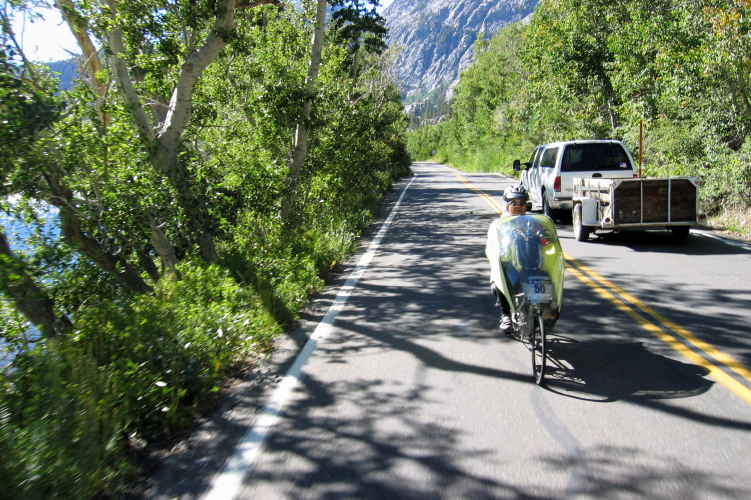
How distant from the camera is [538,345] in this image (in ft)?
18.4

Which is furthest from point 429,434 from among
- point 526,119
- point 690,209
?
point 526,119

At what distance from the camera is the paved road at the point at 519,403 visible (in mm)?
3744

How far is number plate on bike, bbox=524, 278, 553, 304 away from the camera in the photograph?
539cm

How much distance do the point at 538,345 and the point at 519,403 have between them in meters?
0.89

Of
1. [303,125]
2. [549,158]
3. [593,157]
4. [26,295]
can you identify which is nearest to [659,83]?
[549,158]

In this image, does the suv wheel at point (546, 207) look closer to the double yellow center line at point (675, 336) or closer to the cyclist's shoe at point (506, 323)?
the double yellow center line at point (675, 336)

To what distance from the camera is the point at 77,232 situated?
772cm

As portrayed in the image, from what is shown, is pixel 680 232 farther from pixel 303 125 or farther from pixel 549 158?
pixel 303 125

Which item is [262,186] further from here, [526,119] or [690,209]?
[526,119]

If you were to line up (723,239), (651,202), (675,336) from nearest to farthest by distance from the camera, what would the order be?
1. (675,336)
2. (651,202)
3. (723,239)

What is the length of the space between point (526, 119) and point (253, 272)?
40.8m

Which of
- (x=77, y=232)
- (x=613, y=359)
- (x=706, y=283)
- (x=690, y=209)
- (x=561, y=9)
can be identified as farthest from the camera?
(x=561, y=9)

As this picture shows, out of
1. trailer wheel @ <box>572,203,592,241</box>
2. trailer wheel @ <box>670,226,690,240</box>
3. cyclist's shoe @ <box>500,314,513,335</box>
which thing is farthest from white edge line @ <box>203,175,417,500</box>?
trailer wheel @ <box>670,226,690,240</box>

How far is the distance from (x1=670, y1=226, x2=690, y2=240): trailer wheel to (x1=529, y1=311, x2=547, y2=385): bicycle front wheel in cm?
807
